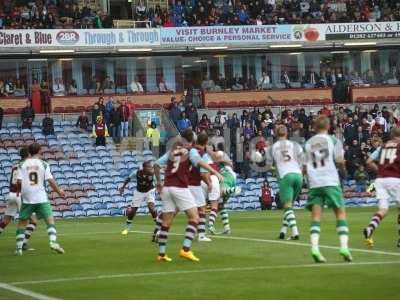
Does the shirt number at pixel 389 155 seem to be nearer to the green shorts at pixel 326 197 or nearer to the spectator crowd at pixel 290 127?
the green shorts at pixel 326 197

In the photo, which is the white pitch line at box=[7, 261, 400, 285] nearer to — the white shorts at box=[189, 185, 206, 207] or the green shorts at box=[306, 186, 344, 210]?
the green shorts at box=[306, 186, 344, 210]

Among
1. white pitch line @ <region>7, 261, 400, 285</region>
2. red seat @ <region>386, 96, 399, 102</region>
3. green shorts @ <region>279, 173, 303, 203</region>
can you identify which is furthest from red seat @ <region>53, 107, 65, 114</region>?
white pitch line @ <region>7, 261, 400, 285</region>

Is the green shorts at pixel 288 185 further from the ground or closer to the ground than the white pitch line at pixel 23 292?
further from the ground

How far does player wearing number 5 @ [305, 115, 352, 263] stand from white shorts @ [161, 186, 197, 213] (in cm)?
214

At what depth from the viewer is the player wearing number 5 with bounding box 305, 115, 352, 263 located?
54.6 ft

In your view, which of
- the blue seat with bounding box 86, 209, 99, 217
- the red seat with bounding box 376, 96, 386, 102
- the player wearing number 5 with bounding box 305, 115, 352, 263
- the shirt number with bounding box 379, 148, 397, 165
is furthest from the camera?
the red seat with bounding box 376, 96, 386, 102

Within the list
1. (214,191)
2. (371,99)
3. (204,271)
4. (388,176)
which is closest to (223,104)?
(371,99)

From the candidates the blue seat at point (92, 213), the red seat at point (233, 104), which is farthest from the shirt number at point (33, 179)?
the red seat at point (233, 104)

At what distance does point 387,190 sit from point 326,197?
10.5 feet

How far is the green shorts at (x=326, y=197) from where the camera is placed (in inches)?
655

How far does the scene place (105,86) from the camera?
175 ft

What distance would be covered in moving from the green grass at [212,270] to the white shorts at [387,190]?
34.6 inches

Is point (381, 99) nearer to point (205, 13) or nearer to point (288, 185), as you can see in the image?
point (205, 13)

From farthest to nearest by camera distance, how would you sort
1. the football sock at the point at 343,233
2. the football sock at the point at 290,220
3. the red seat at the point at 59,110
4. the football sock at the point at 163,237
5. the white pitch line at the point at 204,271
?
the red seat at the point at 59,110, the football sock at the point at 290,220, the football sock at the point at 163,237, the football sock at the point at 343,233, the white pitch line at the point at 204,271
